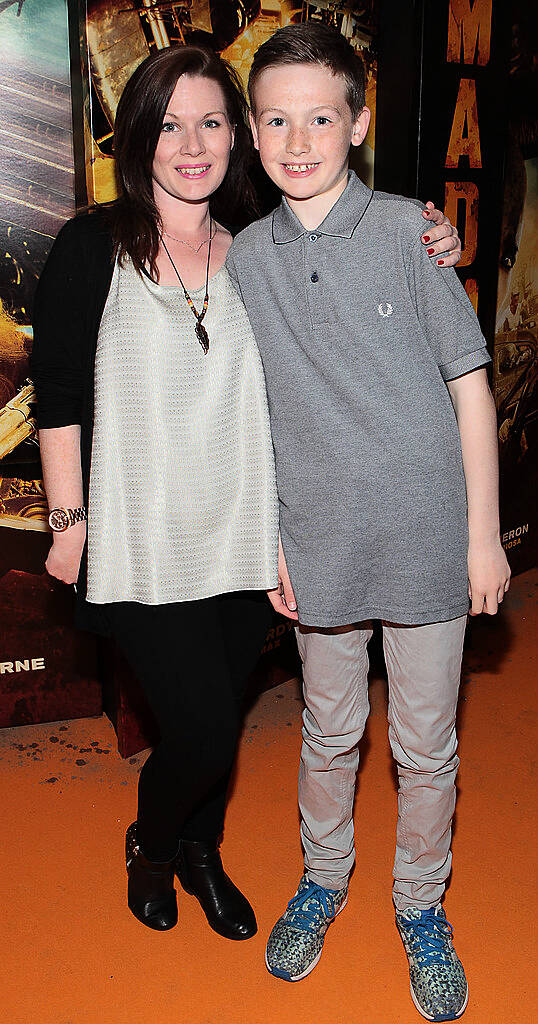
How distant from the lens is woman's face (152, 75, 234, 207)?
166cm

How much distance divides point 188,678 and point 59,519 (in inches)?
13.9

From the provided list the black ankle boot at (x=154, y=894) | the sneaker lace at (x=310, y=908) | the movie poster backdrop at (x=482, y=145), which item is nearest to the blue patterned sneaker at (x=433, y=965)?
the sneaker lace at (x=310, y=908)

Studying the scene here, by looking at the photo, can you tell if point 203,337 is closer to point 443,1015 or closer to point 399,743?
point 399,743

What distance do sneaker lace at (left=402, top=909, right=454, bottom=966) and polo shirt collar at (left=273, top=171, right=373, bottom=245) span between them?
1.24 metres

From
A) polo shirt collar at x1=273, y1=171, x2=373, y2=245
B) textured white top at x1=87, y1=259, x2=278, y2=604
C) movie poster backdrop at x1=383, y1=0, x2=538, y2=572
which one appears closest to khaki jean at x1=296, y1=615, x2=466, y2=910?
textured white top at x1=87, y1=259, x2=278, y2=604

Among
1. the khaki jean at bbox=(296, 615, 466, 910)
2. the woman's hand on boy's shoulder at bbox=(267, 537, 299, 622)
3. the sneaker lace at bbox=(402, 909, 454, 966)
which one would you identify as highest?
the woman's hand on boy's shoulder at bbox=(267, 537, 299, 622)

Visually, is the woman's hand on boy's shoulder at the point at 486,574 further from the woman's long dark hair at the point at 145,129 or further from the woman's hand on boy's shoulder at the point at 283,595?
the woman's long dark hair at the point at 145,129

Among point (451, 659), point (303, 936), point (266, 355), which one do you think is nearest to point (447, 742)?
point (451, 659)

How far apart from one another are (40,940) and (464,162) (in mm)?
2271

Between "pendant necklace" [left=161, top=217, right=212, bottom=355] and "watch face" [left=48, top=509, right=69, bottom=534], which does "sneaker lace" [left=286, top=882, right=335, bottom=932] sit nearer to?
"watch face" [left=48, top=509, right=69, bottom=534]

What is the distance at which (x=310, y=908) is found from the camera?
1.96 metres

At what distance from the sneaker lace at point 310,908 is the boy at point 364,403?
25 centimetres

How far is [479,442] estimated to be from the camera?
1621mm

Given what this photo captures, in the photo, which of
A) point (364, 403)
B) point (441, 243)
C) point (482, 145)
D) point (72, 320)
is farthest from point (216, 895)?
point (482, 145)
